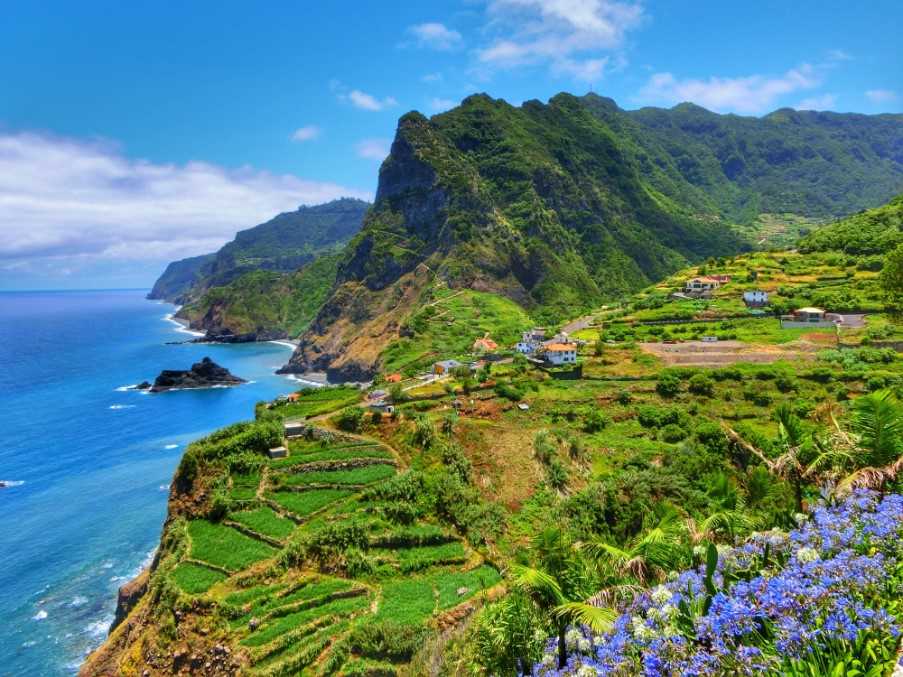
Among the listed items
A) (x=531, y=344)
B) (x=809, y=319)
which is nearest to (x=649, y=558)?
(x=531, y=344)

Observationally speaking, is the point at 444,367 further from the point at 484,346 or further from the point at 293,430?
the point at 293,430

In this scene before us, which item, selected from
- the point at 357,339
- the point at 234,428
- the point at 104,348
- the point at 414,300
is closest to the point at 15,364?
the point at 104,348

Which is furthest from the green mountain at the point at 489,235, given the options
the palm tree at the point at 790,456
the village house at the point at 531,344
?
the palm tree at the point at 790,456

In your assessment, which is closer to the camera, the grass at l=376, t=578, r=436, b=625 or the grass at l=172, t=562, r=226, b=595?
the grass at l=376, t=578, r=436, b=625

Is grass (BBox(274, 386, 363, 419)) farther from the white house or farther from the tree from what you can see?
the white house

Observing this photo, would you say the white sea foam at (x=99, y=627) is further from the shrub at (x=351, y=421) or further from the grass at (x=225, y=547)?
the shrub at (x=351, y=421)

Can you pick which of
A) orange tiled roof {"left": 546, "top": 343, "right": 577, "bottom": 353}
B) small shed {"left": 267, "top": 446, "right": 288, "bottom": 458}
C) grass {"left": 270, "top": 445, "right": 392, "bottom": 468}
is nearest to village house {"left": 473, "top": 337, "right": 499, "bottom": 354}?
orange tiled roof {"left": 546, "top": 343, "right": 577, "bottom": 353}
